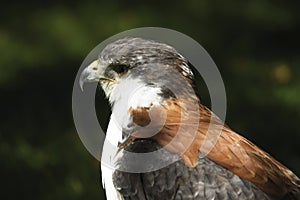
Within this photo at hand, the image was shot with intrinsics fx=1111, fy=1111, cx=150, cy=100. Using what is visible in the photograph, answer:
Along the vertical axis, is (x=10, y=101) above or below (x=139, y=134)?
below

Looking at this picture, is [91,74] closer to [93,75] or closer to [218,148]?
[93,75]

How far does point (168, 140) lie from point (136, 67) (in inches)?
15.3

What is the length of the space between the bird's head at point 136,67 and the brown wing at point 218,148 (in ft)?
0.40

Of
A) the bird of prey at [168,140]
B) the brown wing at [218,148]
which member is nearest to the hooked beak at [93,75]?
the bird of prey at [168,140]

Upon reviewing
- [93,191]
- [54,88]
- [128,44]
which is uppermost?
[128,44]

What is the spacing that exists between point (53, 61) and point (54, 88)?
186 millimetres

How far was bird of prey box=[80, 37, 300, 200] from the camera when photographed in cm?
449

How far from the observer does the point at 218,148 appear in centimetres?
457

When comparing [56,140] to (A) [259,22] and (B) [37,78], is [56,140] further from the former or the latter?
(A) [259,22]

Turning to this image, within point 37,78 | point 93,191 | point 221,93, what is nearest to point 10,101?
point 37,78

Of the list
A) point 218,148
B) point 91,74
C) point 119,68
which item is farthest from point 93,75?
point 218,148

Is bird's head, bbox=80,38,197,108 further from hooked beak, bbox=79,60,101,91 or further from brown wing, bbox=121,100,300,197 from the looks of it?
brown wing, bbox=121,100,300,197

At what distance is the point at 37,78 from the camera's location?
24.7ft

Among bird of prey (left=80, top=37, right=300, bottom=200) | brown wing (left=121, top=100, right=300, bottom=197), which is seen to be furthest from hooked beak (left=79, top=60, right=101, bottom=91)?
brown wing (left=121, top=100, right=300, bottom=197)
